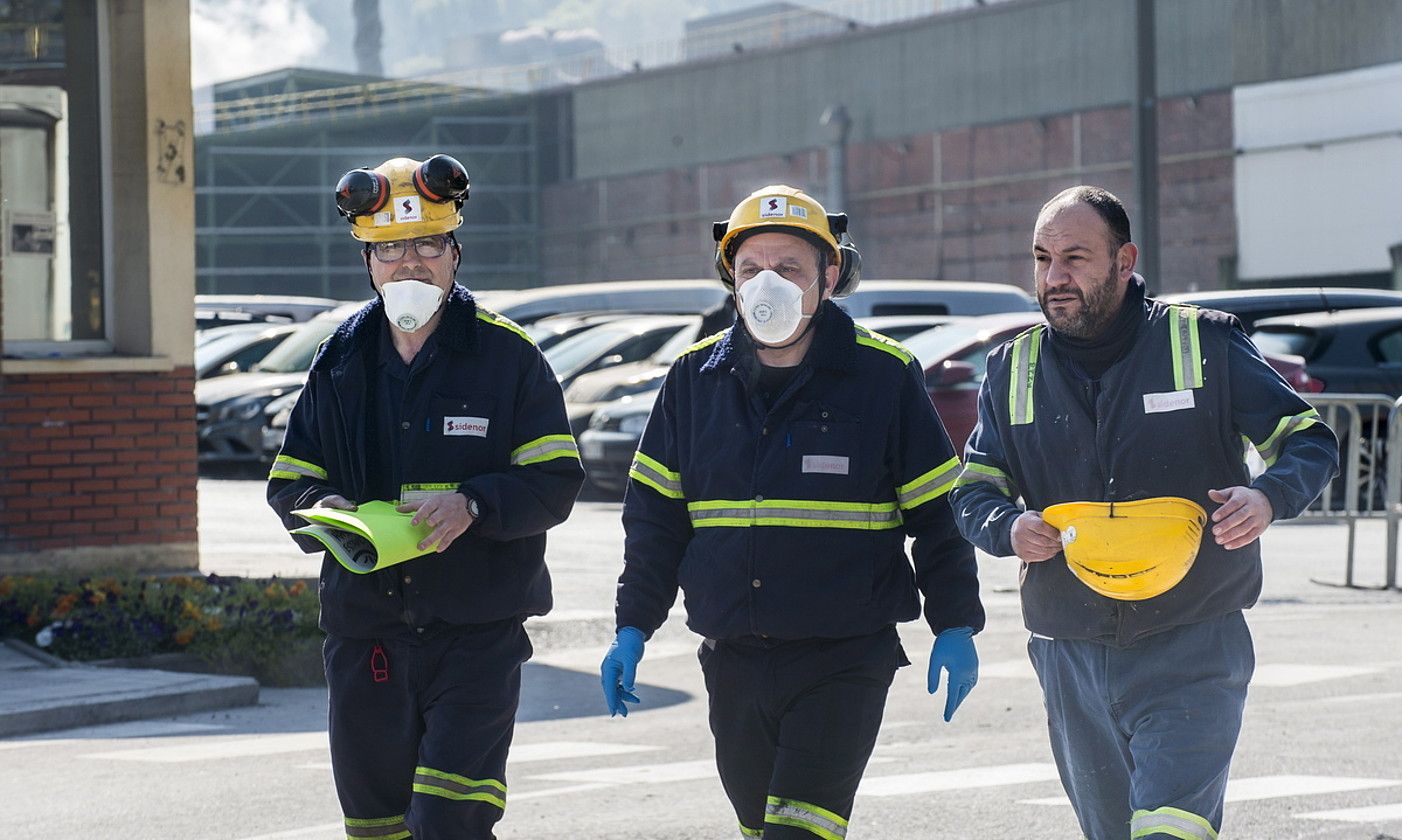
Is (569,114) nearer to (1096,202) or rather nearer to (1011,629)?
(1011,629)

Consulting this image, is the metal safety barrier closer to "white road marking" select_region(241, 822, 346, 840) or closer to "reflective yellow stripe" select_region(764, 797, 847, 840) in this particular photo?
"white road marking" select_region(241, 822, 346, 840)

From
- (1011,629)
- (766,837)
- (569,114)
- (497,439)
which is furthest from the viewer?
(569,114)

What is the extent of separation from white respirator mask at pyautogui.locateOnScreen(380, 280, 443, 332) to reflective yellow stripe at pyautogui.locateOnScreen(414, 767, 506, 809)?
0.99 m

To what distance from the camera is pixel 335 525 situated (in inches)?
179

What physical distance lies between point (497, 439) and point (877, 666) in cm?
100

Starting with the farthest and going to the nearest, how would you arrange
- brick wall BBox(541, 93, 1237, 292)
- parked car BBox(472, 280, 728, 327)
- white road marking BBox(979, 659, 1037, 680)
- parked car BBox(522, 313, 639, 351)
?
brick wall BBox(541, 93, 1237, 292) → parked car BBox(472, 280, 728, 327) → parked car BBox(522, 313, 639, 351) → white road marking BBox(979, 659, 1037, 680)

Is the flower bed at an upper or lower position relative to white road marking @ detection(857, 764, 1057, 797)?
upper

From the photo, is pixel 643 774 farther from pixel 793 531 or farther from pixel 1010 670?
pixel 793 531

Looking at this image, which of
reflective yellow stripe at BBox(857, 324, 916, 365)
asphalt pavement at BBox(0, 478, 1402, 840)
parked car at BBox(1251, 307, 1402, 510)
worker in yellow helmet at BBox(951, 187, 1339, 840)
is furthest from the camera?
parked car at BBox(1251, 307, 1402, 510)

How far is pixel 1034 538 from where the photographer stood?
4.48m

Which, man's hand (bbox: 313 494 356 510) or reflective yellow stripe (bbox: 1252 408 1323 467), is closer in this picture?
reflective yellow stripe (bbox: 1252 408 1323 467)

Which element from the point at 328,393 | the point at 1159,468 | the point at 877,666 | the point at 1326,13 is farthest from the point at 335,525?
the point at 1326,13

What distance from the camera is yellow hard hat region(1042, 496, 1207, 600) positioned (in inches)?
173

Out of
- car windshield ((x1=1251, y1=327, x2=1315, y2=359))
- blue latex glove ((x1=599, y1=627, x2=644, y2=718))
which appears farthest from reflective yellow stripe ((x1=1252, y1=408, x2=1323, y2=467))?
car windshield ((x1=1251, y1=327, x2=1315, y2=359))
